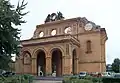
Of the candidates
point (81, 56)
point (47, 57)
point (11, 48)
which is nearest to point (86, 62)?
point (81, 56)

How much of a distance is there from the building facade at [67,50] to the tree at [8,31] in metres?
31.0

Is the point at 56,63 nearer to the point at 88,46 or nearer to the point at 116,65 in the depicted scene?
the point at 88,46

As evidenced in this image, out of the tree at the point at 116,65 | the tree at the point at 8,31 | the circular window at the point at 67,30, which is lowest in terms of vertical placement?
the tree at the point at 116,65

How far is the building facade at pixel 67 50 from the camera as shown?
2012 inches

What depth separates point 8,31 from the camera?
712 inches

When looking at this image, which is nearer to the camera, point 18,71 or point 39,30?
point 18,71

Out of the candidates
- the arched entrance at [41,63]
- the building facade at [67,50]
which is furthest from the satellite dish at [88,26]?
the arched entrance at [41,63]

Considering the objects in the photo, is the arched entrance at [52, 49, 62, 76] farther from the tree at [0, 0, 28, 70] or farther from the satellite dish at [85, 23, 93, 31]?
the tree at [0, 0, 28, 70]

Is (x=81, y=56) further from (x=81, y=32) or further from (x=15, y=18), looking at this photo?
(x=15, y=18)

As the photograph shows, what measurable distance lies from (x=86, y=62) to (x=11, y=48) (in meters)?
39.1

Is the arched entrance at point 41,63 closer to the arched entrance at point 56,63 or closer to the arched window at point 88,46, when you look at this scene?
the arched entrance at point 56,63

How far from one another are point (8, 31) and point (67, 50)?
32279 millimetres

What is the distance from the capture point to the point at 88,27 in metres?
58.6

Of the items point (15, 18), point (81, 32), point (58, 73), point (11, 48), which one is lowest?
point (58, 73)
